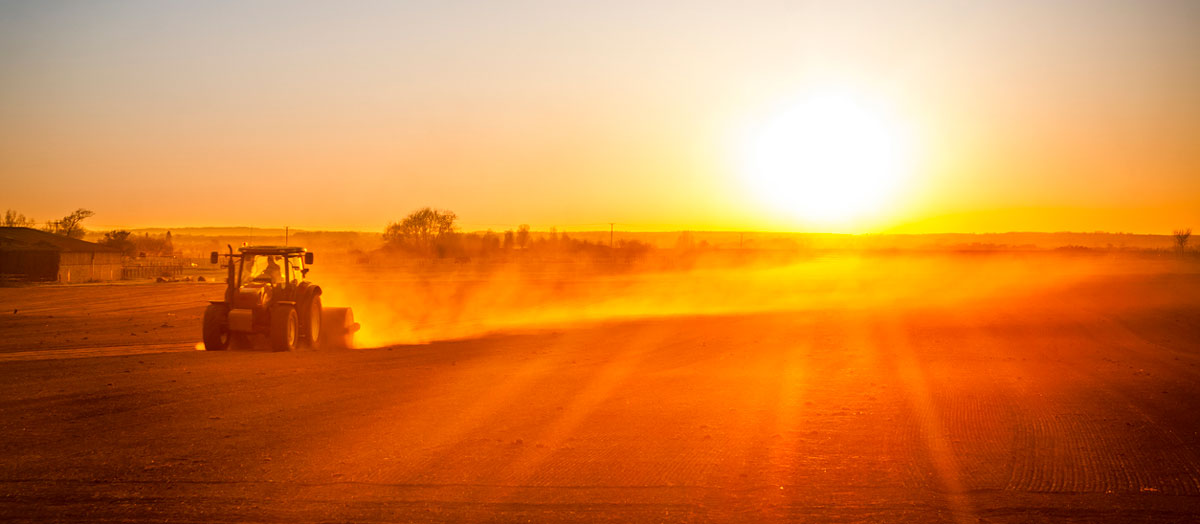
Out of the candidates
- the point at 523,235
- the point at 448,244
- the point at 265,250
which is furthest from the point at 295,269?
the point at 523,235

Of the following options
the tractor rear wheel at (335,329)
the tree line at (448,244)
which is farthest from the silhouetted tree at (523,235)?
the tractor rear wheel at (335,329)

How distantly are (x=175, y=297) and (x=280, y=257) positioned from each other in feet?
88.1

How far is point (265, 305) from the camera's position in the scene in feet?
63.1

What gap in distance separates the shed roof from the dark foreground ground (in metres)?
38.8

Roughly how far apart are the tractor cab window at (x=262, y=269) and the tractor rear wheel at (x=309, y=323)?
82cm

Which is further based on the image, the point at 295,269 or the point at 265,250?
the point at 295,269

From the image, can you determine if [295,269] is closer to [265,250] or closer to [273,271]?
[273,271]

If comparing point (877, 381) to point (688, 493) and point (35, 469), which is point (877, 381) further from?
point (35, 469)

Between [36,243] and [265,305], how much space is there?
4759 centimetres

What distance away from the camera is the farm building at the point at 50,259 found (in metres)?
54.1

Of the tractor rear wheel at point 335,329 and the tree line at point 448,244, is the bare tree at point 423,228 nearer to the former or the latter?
the tree line at point 448,244

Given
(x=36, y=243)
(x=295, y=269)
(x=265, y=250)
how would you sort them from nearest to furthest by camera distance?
1. (x=265, y=250)
2. (x=295, y=269)
3. (x=36, y=243)

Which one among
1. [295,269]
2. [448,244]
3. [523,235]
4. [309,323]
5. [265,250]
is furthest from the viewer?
[523,235]

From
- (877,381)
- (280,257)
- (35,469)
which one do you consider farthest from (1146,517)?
(280,257)
